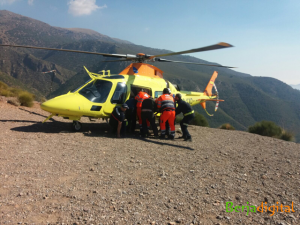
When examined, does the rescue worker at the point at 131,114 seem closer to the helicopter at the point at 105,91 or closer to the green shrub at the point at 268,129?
the helicopter at the point at 105,91

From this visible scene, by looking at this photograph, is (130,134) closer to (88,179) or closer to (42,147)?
(42,147)

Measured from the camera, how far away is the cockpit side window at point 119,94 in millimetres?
7739

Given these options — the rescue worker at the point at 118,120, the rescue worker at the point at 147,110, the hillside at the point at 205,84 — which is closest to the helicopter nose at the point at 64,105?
the rescue worker at the point at 118,120

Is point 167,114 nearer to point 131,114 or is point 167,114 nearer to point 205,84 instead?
point 131,114

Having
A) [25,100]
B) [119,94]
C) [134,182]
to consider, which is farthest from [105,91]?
[25,100]

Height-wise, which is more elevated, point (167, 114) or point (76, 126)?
point (167, 114)

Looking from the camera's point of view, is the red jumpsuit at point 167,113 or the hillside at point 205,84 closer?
the red jumpsuit at point 167,113

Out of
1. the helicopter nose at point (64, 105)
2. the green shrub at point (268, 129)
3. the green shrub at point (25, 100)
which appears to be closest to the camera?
the helicopter nose at point (64, 105)

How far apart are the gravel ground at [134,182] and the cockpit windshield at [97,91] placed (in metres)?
1.83

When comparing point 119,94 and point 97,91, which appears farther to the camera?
point 119,94

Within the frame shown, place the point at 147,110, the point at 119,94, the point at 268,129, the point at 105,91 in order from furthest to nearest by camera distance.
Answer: the point at 268,129
the point at 119,94
the point at 105,91
the point at 147,110

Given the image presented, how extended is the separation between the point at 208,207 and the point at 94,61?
119 metres

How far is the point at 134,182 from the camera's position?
3.51 m

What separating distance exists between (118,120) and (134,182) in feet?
12.5
